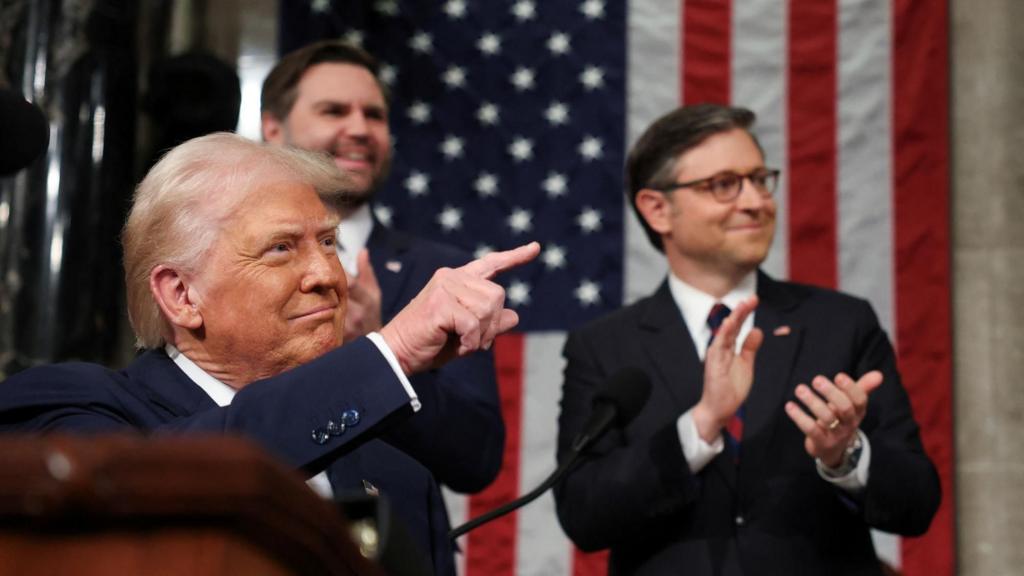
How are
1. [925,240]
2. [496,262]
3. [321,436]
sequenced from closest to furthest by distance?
[321,436] < [496,262] < [925,240]

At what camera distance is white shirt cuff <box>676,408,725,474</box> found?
285 centimetres

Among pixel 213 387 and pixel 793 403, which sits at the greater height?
pixel 213 387

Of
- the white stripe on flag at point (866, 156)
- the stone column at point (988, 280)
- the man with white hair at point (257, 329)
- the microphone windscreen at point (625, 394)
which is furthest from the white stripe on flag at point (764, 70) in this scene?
the man with white hair at point (257, 329)

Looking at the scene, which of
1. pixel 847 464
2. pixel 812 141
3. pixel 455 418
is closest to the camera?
pixel 455 418

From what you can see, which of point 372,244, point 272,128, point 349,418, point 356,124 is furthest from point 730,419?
point 349,418

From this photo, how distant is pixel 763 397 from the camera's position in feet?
9.81

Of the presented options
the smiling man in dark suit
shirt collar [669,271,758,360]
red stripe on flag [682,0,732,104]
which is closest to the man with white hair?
the smiling man in dark suit

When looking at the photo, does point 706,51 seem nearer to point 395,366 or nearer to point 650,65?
point 650,65

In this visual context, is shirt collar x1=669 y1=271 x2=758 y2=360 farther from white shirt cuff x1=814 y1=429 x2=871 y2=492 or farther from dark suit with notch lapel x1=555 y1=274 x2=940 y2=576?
white shirt cuff x1=814 y1=429 x2=871 y2=492

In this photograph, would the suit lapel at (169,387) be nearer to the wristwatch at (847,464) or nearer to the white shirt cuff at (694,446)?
the white shirt cuff at (694,446)

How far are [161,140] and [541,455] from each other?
166 centimetres

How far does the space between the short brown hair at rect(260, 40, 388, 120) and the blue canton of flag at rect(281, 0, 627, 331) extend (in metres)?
1.17

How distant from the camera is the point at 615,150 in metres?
4.71

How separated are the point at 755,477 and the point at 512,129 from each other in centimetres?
218
